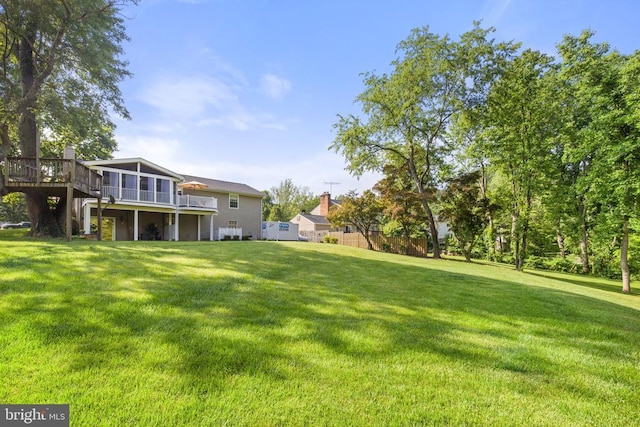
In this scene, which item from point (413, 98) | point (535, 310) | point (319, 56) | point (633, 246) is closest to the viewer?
point (535, 310)

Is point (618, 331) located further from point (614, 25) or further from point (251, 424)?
point (614, 25)

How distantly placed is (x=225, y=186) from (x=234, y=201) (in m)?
1.55

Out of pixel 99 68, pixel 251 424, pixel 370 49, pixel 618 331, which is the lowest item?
pixel 618 331

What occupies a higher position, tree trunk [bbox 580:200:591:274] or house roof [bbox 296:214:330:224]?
house roof [bbox 296:214:330:224]

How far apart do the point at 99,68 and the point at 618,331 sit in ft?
56.8

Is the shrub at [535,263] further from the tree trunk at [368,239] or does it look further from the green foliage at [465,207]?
the tree trunk at [368,239]

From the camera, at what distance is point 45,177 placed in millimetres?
11172

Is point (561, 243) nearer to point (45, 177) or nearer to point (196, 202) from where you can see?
point (196, 202)

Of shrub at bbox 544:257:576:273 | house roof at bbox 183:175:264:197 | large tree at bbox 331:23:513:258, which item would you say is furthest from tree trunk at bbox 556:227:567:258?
house roof at bbox 183:175:264:197

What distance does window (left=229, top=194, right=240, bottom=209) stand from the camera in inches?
965

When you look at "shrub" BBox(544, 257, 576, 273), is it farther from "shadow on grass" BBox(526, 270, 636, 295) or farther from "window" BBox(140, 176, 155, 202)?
"window" BBox(140, 176, 155, 202)

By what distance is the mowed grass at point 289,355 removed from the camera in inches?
80.9

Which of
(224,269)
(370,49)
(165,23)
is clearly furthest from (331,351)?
(370,49)

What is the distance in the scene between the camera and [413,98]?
16.7 meters
